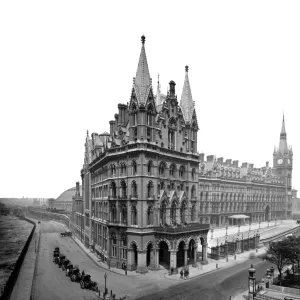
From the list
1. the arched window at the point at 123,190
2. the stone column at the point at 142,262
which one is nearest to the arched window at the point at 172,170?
the arched window at the point at 123,190

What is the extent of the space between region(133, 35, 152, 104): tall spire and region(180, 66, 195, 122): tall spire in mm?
10475

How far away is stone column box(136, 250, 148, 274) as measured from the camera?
143ft

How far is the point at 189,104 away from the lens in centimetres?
5566

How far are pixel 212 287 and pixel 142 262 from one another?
10847 millimetres

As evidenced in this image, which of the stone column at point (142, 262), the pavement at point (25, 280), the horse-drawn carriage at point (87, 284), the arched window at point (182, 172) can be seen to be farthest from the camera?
the arched window at point (182, 172)

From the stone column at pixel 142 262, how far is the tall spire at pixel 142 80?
22.4m

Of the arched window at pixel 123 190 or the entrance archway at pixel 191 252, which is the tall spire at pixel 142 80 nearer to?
the arched window at pixel 123 190

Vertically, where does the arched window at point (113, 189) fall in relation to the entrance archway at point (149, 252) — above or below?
above

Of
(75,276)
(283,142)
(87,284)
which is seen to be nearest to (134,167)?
(75,276)

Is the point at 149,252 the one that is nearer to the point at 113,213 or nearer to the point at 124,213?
the point at 124,213

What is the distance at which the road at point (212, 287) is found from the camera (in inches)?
1352

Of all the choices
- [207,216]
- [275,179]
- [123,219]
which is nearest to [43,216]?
[207,216]

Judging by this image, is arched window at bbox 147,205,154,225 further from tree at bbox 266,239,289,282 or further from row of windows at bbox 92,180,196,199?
tree at bbox 266,239,289,282

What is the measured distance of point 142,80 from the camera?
4719cm
